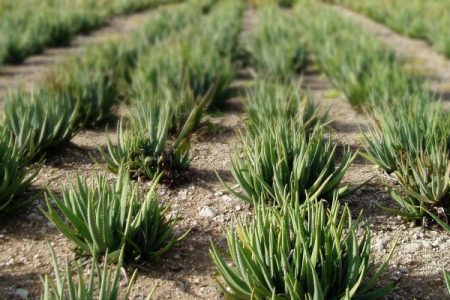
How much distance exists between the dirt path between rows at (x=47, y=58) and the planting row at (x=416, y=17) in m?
5.67

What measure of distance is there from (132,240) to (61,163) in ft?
5.05

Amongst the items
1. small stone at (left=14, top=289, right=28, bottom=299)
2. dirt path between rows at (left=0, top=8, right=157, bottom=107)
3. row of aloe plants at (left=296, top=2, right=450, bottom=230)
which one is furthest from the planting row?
small stone at (left=14, top=289, right=28, bottom=299)

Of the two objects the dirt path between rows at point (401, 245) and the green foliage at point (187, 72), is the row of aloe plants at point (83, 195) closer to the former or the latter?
the green foliage at point (187, 72)

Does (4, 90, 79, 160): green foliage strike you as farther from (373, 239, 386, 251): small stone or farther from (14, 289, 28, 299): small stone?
(373, 239, 386, 251): small stone

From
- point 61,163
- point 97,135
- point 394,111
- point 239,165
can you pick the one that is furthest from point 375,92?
point 61,163

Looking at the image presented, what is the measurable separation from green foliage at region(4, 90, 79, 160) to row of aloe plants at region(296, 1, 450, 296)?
2.48m

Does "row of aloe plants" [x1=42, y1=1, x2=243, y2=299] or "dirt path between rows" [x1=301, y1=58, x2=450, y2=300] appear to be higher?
"row of aloe plants" [x1=42, y1=1, x2=243, y2=299]

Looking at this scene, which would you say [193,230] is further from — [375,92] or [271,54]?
[271,54]

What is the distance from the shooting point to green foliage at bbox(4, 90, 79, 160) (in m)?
3.90

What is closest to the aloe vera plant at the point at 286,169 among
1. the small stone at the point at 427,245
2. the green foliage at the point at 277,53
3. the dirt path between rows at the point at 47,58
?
the small stone at the point at 427,245

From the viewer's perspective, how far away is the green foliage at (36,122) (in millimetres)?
3896

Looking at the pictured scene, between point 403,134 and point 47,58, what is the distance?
21.4 ft

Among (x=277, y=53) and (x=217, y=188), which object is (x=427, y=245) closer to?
(x=217, y=188)

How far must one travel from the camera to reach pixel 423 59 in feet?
27.2
